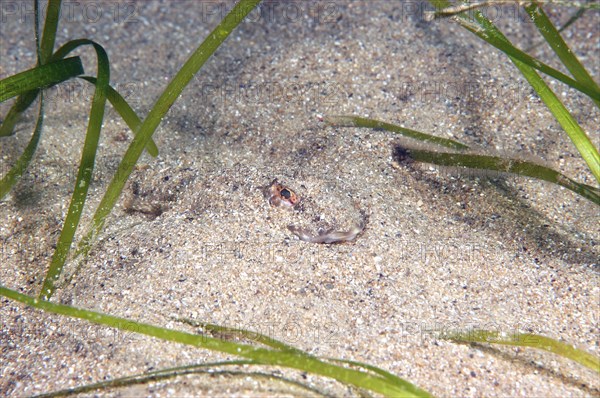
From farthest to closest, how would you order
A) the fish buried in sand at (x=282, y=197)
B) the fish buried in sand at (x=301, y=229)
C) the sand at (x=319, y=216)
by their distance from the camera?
the fish buried in sand at (x=282, y=197) → the fish buried in sand at (x=301, y=229) → the sand at (x=319, y=216)

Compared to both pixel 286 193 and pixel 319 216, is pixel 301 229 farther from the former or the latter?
pixel 286 193

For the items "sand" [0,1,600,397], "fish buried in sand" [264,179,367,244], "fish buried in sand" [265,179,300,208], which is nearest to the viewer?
"sand" [0,1,600,397]

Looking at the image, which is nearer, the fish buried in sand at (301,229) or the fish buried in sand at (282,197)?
the fish buried in sand at (301,229)

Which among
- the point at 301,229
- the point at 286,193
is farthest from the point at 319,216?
the point at 286,193

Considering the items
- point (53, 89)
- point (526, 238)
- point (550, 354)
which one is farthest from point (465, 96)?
point (53, 89)

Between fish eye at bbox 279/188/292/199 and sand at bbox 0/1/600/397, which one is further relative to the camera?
fish eye at bbox 279/188/292/199

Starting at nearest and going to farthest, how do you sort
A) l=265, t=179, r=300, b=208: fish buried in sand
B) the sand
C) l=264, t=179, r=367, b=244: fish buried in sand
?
the sand < l=264, t=179, r=367, b=244: fish buried in sand < l=265, t=179, r=300, b=208: fish buried in sand

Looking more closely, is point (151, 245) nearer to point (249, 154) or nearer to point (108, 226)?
point (108, 226)

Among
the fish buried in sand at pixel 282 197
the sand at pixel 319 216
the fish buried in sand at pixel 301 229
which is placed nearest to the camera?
the sand at pixel 319 216
